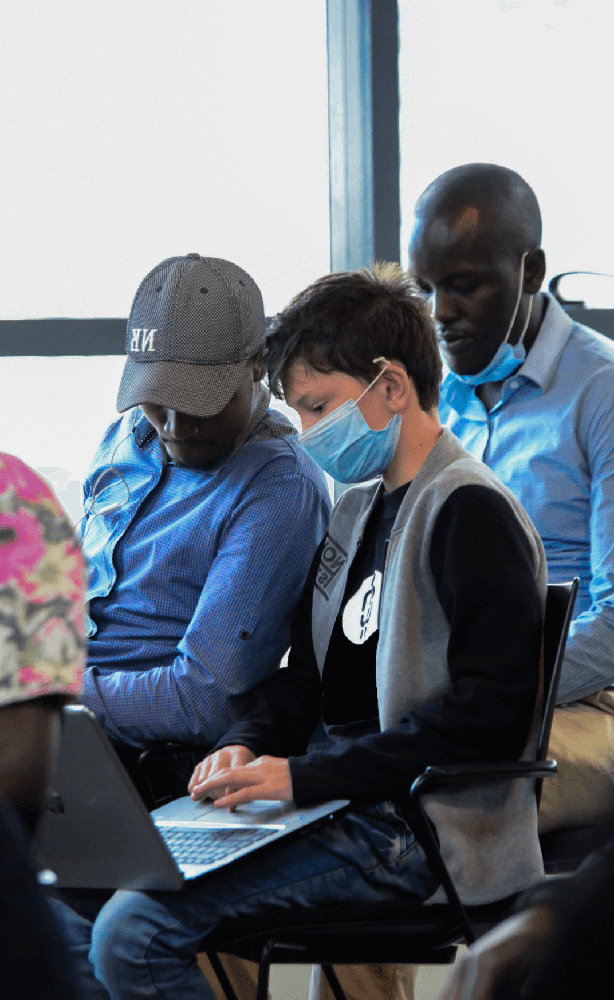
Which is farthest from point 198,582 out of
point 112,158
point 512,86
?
point 512,86

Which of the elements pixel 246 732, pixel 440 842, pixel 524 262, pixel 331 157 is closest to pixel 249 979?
pixel 246 732

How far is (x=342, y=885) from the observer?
1.58 metres

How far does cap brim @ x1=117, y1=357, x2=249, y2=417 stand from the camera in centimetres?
195

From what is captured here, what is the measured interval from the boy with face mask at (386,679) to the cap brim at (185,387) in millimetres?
166

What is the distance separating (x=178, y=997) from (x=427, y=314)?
3.61 feet

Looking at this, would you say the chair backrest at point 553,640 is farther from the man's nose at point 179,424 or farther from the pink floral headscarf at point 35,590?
the pink floral headscarf at point 35,590

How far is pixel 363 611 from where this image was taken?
1.79m

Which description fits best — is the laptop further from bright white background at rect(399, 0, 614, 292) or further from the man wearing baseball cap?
bright white background at rect(399, 0, 614, 292)

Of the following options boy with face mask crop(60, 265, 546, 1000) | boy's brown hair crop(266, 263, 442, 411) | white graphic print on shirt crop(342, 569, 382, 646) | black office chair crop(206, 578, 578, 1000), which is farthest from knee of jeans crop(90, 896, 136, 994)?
boy's brown hair crop(266, 263, 442, 411)

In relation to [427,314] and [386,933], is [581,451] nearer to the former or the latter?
[427,314]

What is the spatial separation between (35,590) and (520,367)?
1.67 meters

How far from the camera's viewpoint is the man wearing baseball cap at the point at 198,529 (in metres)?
1.91

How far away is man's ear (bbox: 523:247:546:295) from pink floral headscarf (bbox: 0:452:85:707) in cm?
173

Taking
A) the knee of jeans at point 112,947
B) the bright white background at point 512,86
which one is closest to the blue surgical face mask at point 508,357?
the bright white background at point 512,86
